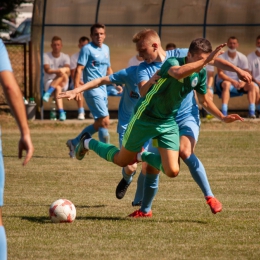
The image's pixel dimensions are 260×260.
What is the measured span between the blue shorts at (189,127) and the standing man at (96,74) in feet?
13.7

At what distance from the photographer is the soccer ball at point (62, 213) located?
6.82 metres

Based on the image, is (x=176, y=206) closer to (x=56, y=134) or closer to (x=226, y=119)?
(x=226, y=119)

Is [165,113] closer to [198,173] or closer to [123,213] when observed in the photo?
[198,173]

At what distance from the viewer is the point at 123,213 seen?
7426 millimetres

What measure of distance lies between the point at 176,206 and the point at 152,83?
169 cm

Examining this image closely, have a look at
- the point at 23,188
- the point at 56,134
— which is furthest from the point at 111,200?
the point at 56,134

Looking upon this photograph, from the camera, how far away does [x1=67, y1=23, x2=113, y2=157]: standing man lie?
11.9m

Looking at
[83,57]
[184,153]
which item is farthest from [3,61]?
[83,57]

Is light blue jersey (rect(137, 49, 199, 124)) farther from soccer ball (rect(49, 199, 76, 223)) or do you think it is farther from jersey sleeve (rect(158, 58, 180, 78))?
soccer ball (rect(49, 199, 76, 223))

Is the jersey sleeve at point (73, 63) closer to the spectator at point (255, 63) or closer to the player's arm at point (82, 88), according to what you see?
the spectator at point (255, 63)

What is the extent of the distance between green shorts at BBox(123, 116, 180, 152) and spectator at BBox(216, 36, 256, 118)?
1014 centimetres

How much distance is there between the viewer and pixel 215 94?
17.7 m

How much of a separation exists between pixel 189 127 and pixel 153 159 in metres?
0.60

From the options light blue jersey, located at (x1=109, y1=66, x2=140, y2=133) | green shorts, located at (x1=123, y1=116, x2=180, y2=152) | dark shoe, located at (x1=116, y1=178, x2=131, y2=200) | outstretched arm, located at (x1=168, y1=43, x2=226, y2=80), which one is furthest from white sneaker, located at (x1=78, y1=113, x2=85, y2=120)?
outstretched arm, located at (x1=168, y1=43, x2=226, y2=80)
